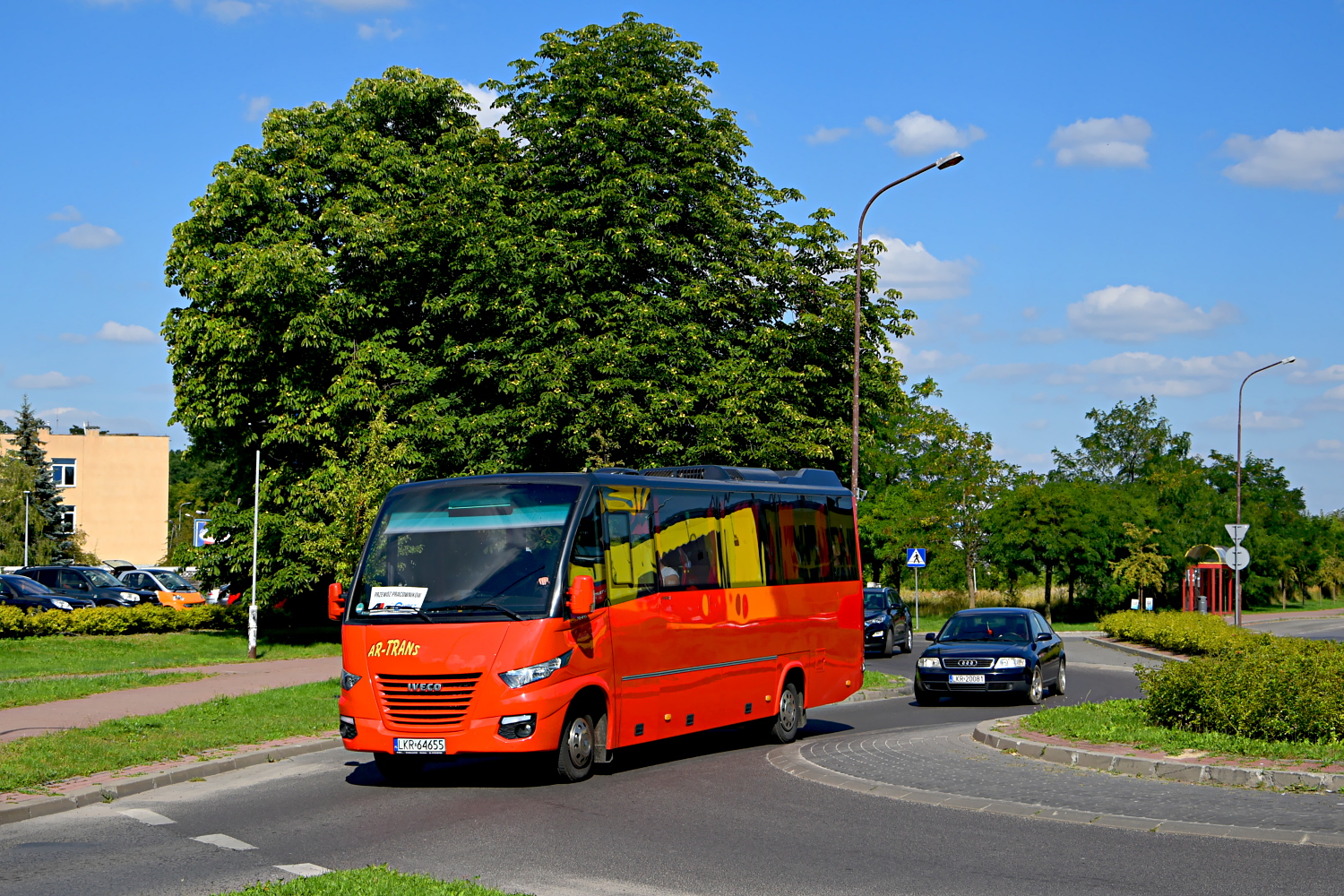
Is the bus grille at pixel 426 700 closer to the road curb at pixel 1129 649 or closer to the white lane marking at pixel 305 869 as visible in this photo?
the white lane marking at pixel 305 869

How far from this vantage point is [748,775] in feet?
40.3

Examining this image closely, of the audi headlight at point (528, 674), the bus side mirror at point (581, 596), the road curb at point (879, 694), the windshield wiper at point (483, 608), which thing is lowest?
the road curb at point (879, 694)

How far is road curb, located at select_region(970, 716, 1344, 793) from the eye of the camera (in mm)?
10399

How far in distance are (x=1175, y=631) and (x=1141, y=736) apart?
24.6 meters

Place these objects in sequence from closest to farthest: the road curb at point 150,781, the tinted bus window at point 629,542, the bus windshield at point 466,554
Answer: the road curb at point 150,781, the bus windshield at point 466,554, the tinted bus window at point 629,542

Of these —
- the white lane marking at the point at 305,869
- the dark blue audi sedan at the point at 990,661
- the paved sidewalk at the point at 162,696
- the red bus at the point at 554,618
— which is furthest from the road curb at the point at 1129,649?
the white lane marking at the point at 305,869

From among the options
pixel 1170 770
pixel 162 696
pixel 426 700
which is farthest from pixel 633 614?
pixel 162 696

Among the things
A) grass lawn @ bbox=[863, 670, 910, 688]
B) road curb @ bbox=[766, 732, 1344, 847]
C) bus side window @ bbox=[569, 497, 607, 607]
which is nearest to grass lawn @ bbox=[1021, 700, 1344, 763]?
road curb @ bbox=[766, 732, 1344, 847]

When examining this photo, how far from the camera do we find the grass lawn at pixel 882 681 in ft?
79.6

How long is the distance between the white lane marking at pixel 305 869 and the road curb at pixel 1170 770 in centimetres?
707

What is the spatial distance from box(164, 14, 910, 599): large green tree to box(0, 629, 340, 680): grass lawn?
1.96 meters

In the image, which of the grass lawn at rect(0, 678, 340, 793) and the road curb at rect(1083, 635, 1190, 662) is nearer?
the grass lawn at rect(0, 678, 340, 793)

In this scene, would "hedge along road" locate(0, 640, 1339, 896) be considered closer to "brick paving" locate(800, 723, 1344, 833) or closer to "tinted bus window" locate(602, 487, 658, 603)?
"brick paving" locate(800, 723, 1344, 833)

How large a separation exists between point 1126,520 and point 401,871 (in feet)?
208
